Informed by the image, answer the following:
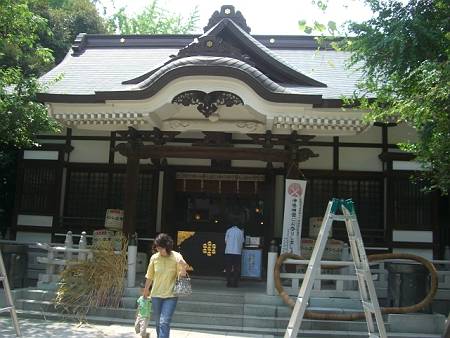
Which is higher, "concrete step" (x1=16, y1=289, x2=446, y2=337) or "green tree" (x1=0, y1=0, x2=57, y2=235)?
"green tree" (x1=0, y1=0, x2=57, y2=235)

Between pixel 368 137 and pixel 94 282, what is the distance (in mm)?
7081

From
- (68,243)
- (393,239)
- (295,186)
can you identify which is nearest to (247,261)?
(295,186)

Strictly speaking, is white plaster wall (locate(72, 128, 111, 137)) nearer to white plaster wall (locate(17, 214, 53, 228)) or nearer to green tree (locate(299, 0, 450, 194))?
white plaster wall (locate(17, 214, 53, 228))

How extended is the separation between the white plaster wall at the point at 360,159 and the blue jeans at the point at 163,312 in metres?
6.93

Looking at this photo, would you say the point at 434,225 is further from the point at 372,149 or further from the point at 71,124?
the point at 71,124

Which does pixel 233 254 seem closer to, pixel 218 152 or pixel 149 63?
pixel 218 152

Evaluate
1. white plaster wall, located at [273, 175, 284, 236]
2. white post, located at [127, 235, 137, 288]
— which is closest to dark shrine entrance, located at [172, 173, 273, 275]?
white plaster wall, located at [273, 175, 284, 236]

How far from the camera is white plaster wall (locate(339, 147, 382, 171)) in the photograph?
1221 cm

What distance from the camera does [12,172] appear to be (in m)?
13.7

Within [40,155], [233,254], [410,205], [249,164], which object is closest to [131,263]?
[233,254]

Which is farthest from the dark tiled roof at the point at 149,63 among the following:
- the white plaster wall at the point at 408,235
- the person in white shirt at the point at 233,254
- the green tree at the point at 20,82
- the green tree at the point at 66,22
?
the green tree at the point at 66,22

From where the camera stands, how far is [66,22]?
27.2 meters

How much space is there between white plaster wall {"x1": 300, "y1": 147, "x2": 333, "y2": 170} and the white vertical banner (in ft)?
6.39

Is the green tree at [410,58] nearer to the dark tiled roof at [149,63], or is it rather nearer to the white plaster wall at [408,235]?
the dark tiled roof at [149,63]
